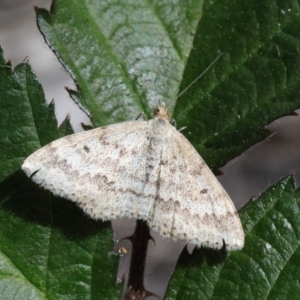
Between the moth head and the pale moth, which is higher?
the moth head

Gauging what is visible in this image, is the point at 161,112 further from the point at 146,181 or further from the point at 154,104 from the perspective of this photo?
the point at 146,181

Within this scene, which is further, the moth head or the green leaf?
the moth head

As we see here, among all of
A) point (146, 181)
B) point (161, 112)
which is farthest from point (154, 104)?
point (146, 181)

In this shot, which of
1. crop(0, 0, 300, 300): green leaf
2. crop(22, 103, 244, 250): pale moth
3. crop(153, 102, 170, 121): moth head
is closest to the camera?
crop(0, 0, 300, 300): green leaf

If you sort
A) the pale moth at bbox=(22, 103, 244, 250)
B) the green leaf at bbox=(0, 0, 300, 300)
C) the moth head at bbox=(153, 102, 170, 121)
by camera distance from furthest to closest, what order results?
1. the moth head at bbox=(153, 102, 170, 121)
2. the pale moth at bbox=(22, 103, 244, 250)
3. the green leaf at bbox=(0, 0, 300, 300)

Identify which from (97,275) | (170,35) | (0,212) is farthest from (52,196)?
(170,35)

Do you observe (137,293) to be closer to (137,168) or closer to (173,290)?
(173,290)
